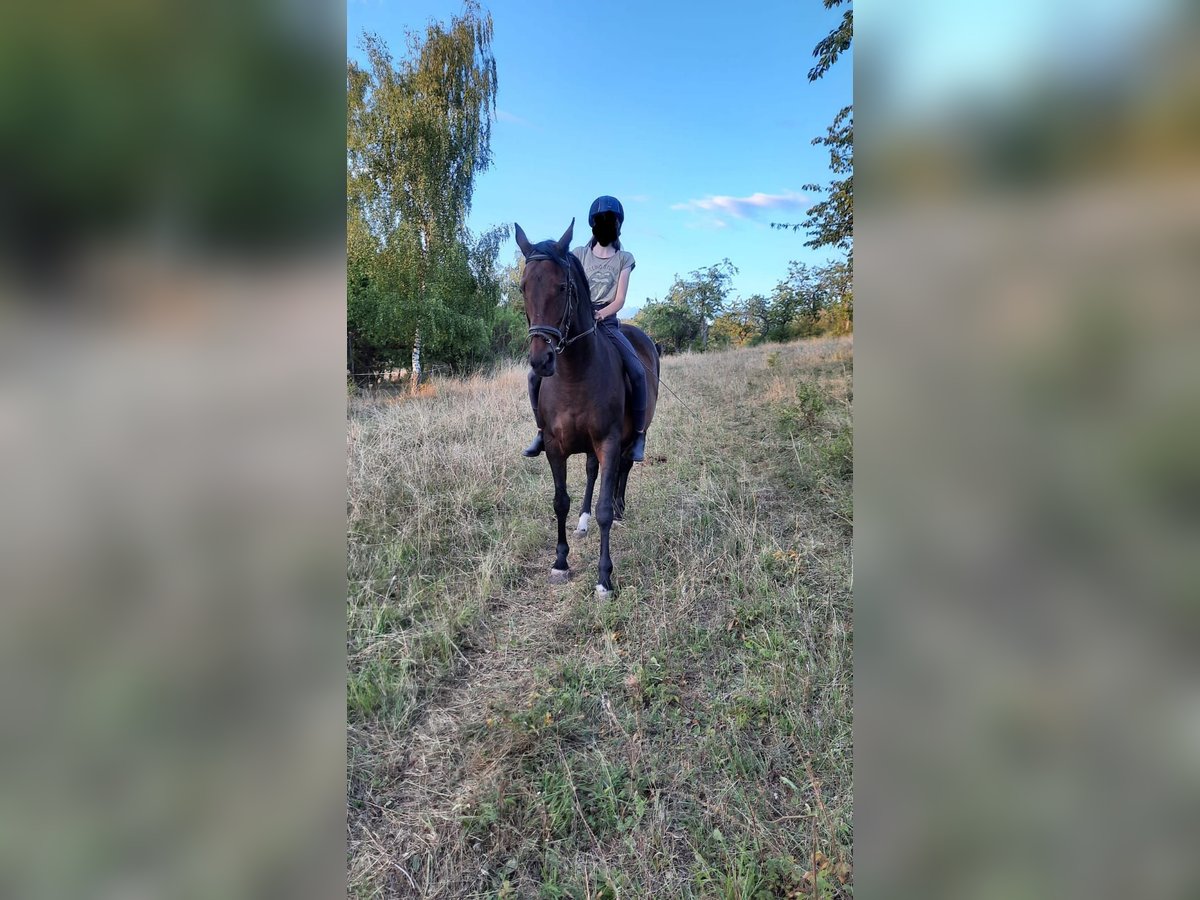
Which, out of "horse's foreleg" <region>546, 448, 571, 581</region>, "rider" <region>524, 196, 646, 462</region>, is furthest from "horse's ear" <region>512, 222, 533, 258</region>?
"horse's foreleg" <region>546, 448, 571, 581</region>

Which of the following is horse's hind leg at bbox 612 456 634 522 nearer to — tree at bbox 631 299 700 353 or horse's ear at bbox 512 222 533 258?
horse's ear at bbox 512 222 533 258

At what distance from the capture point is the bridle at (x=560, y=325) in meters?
3.30

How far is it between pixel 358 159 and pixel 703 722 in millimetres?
14263

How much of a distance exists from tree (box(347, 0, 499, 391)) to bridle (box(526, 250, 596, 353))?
897cm

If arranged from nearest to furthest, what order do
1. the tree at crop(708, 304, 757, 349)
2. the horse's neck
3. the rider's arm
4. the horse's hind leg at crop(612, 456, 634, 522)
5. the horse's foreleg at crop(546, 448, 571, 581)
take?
1. the horse's neck
2. the horse's foreleg at crop(546, 448, 571, 581)
3. the rider's arm
4. the horse's hind leg at crop(612, 456, 634, 522)
5. the tree at crop(708, 304, 757, 349)

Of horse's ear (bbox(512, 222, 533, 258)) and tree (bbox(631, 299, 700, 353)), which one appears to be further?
tree (bbox(631, 299, 700, 353))

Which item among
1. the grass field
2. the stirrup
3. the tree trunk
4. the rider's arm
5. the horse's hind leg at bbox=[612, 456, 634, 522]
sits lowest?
the grass field

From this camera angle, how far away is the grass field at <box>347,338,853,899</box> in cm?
176

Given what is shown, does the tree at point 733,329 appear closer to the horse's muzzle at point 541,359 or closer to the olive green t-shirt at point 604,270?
the olive green t-shirt at point 604,270

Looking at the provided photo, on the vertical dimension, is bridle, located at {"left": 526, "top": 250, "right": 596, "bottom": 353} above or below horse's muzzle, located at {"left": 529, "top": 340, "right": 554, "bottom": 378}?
above

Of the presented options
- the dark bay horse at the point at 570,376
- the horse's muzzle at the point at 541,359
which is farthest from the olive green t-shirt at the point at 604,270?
the horse's muzzle at the point at 541,359
